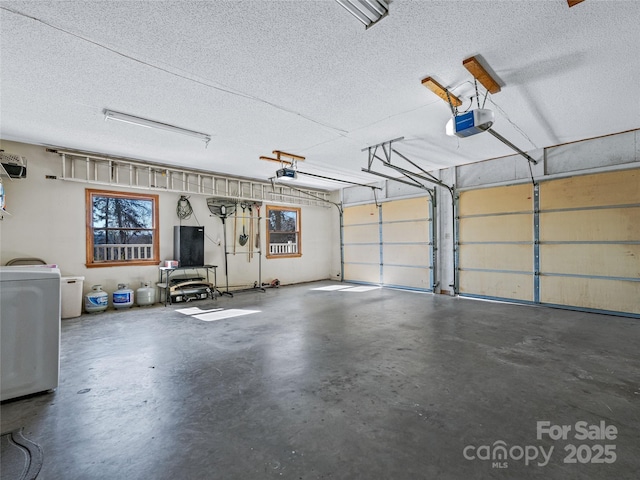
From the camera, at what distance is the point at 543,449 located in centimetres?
175

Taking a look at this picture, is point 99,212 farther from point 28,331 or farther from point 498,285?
point 498,285

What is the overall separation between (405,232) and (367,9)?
5.97 meters

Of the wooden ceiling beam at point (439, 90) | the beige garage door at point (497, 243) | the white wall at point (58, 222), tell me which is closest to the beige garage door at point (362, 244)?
the beige garage door at point (497, 243)

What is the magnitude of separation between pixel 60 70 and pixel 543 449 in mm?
4834

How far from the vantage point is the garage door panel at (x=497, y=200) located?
5.64 meters

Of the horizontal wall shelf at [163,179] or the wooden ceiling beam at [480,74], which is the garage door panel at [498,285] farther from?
the horizontal wall shelf at [163,179]

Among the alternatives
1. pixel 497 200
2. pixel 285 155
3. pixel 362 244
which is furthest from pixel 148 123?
pixel 497 200

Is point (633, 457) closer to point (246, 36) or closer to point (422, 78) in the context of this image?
point (422, 78)

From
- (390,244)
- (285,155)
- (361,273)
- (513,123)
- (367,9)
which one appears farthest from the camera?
(361,273)

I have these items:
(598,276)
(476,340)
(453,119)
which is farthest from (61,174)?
(598,276)

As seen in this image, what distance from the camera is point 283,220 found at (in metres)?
8.62

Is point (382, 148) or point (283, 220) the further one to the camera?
point (283, 220)

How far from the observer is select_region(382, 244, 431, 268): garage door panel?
720cm

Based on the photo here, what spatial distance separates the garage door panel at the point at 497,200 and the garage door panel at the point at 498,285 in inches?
51.1
